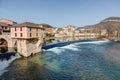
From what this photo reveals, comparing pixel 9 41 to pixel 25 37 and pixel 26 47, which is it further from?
pixel 26 47

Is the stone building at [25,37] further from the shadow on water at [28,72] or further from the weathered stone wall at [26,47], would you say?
the shadow on water at [28,72]

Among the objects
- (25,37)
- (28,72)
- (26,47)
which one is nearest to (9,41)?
(25,37)

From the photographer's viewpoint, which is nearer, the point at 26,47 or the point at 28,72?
the point at 28,72

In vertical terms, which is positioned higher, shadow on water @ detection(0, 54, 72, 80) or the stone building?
the stone building

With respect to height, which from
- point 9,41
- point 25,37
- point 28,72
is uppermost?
point 25,37

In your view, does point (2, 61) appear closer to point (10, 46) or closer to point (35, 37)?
point (35, 37)

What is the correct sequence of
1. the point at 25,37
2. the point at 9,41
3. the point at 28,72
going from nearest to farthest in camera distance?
the point at 28,72 < the point at 25,37 < the point at 9,41

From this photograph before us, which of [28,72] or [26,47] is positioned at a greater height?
[26,47]

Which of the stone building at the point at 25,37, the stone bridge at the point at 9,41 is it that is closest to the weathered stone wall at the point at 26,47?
the stone building at the point at 25,37

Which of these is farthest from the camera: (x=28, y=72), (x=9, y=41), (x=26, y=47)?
(x=9, y=41)

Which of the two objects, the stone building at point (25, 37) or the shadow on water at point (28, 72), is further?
the stone building at point (25, 37)

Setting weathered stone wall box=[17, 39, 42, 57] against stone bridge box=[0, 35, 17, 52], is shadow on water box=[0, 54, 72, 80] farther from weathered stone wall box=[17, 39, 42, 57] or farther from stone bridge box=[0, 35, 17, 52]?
stone bridge box=[0, 35, 17, 52]

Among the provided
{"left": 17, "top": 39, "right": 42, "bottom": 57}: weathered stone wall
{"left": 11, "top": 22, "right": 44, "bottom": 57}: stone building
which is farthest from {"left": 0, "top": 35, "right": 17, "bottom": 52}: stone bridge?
{"left": 17, "top": 39, "right": 42, "bottom": 57}: weathered stone wall

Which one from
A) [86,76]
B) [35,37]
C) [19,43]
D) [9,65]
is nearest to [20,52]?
[19,43]
